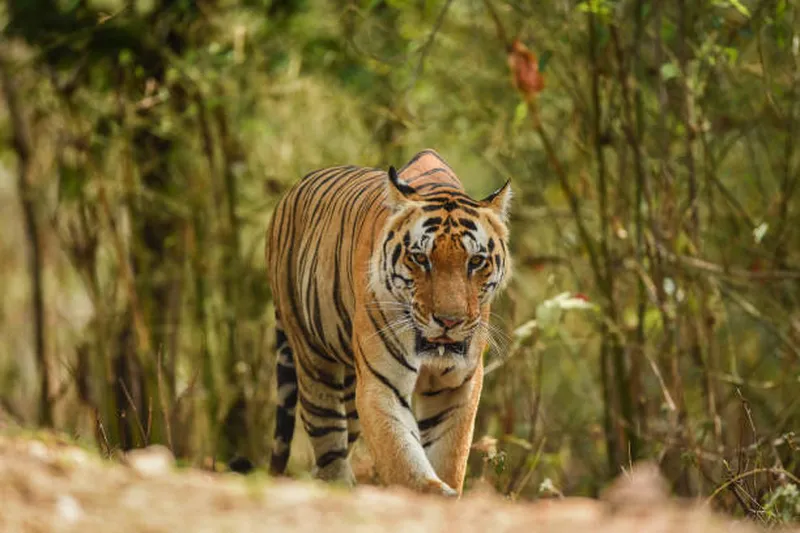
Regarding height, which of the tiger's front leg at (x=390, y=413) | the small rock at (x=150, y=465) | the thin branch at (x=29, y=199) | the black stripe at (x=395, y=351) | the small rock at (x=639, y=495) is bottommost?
the thin branch at (x=29, y=199)

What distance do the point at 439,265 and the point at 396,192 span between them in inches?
16.3

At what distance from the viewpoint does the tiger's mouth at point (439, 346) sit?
18.9ft

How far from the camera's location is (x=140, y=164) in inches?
460

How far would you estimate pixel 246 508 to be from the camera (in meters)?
3.62

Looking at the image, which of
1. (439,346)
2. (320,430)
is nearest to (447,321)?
(439,346)

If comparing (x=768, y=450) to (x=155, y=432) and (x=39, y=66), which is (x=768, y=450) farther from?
(x=39, y=66)

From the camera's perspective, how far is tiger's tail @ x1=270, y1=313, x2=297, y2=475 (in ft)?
24.3

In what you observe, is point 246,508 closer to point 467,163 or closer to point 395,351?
point 395,351

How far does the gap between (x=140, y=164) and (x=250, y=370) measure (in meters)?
2.04

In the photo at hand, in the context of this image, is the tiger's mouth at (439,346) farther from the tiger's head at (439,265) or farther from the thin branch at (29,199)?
the thin branch at (29,199)

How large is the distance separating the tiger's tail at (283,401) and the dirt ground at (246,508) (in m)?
3.57

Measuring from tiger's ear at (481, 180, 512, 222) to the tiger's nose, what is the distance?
67cm

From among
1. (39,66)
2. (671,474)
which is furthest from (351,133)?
(671,474)

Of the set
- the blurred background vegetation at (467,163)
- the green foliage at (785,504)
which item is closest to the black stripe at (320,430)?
the blurred background vegetation at (467,163)
